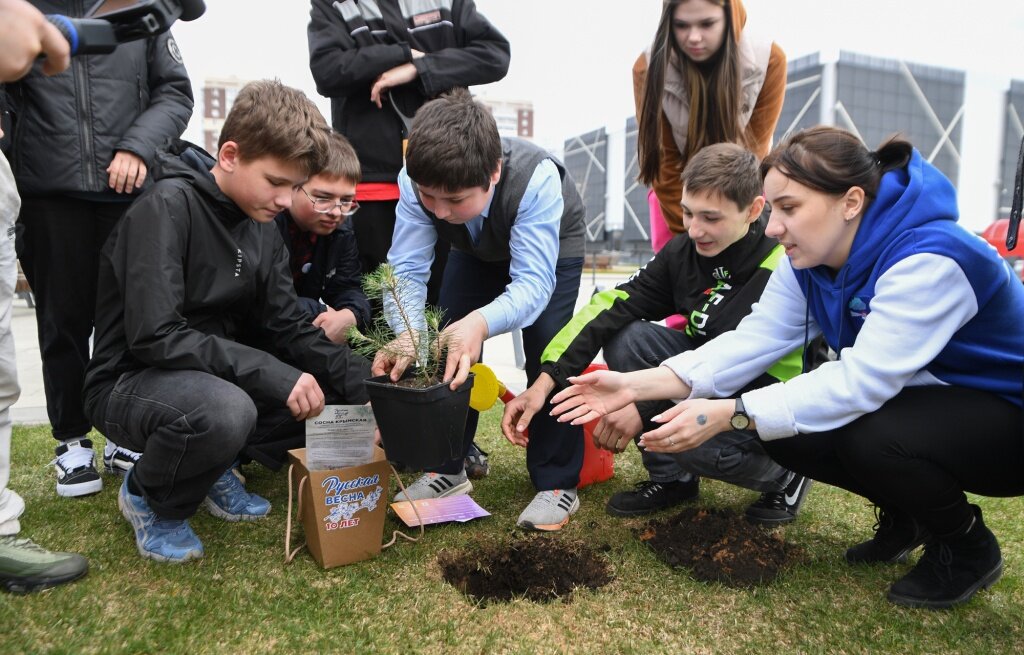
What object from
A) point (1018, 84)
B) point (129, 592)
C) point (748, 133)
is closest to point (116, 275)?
point (129, 592)

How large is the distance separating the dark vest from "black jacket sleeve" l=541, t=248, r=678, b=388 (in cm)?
23

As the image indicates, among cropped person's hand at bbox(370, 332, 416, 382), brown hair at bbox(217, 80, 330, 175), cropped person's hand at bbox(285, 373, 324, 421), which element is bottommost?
cropped person's hand at bbox(285, 373, 324, 421)

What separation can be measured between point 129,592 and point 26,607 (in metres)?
0.20

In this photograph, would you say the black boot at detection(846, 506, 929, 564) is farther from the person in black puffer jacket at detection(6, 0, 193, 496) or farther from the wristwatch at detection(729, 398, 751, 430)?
the person in black puffer jacket at detection(6, 0, 193, 496)

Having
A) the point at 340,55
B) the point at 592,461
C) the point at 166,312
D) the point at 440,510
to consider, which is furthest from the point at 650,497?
the point at 340,55

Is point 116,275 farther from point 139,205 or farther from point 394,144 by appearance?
point 394,144

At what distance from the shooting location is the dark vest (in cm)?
224

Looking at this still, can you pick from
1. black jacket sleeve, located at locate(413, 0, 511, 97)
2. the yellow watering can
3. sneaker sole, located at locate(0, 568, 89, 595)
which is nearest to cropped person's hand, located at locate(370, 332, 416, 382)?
the yellow watering can

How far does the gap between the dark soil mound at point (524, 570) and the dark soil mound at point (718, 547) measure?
20 centimetres

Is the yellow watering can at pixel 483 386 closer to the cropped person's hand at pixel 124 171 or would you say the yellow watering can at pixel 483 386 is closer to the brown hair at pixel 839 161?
the brown hair at pixel 839 161

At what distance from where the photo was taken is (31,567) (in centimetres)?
164

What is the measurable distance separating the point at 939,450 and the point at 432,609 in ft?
3.85

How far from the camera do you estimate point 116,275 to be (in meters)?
1.83

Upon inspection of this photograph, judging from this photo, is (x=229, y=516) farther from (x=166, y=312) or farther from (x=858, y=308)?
(x=858, y=308)
